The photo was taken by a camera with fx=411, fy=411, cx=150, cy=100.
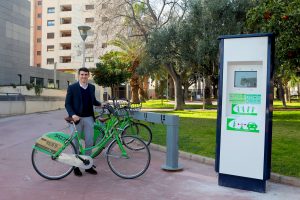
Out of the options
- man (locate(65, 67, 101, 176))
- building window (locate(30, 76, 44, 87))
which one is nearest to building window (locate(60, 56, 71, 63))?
building window (locate(30, 76, 44, 87))

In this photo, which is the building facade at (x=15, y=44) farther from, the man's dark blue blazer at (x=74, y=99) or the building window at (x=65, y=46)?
the building window at (x=65, y=46)

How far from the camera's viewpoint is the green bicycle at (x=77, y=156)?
661 cm

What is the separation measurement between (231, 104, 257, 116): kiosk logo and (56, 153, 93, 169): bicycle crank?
247cm

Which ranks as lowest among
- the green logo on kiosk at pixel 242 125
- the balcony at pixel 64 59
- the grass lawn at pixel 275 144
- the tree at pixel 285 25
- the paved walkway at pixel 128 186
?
the paved walkway at pixel 128 186

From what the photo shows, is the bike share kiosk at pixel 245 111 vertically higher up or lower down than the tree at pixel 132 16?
lower down

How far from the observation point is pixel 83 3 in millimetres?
70688

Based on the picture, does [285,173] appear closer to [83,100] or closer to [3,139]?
[83,100]

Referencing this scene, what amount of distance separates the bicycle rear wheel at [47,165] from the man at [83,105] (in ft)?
0.66

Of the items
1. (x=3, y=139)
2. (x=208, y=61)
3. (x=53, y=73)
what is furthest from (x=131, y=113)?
(x=53, y=73)

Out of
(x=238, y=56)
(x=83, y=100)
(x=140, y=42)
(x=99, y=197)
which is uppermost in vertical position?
(x=140, y=42)

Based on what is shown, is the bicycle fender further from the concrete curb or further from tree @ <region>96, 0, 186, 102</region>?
tree @ <region>96, 0, 186, 102</region>

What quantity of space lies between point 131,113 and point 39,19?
243ft

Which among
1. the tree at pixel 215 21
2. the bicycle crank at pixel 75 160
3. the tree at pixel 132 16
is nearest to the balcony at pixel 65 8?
the tree at pixel 132 16

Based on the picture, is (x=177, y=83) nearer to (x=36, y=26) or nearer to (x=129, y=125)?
(x=129, y=125)
